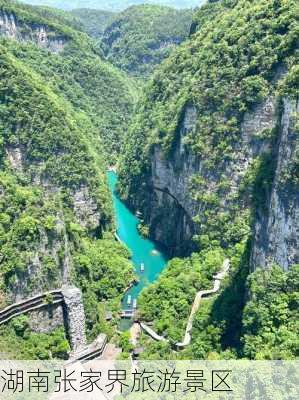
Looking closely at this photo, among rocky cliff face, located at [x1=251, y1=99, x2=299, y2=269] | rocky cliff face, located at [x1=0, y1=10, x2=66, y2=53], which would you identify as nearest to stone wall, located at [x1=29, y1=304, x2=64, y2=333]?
rocky cliff face, located at [x1=251, y1=99, x2=299, y2=269]

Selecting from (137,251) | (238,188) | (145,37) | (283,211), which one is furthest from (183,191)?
(145,37)

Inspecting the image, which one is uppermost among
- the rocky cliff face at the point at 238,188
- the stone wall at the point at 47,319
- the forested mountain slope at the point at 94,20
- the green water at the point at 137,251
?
the forested mountain slope at the point at 94,20

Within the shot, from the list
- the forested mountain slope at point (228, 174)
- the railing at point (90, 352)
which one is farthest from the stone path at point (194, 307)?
the railing at point (90, 352)

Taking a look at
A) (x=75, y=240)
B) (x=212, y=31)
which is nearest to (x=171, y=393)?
(x=75, y=240)

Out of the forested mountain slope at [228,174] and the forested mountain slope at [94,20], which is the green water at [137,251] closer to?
the forested mountain slope at [228,174]

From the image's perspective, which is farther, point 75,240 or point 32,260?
point 75,240

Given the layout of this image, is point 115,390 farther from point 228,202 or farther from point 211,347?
point 228,202
